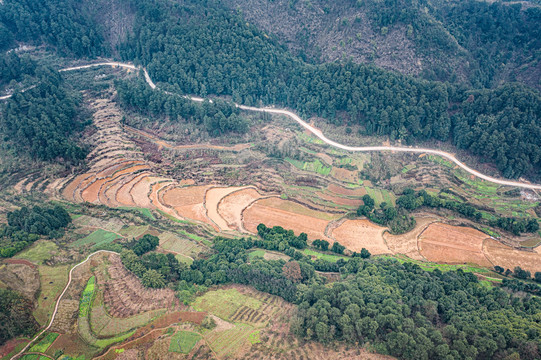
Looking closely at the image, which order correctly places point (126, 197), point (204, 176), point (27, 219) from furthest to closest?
point (204, 176) → point (126, 197) → point (27, 219)

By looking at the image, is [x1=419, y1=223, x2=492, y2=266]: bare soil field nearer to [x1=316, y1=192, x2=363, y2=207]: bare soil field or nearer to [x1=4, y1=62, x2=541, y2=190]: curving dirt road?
[x1=316, y1=192, x2=363, y2=207]: bare soil field

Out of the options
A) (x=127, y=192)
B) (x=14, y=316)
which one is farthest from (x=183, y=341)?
(x=127, y=192)

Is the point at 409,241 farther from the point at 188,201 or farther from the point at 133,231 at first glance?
the point at 133,231

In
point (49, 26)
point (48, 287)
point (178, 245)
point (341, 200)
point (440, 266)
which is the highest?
point (49, 26)

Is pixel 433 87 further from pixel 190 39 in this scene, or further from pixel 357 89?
pixel 190 39

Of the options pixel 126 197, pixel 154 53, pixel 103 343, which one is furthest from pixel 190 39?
pixel 103 343

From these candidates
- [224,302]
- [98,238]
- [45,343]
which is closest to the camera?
[45,343]
